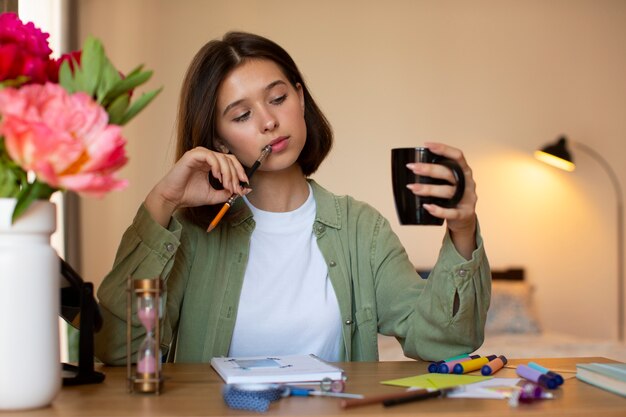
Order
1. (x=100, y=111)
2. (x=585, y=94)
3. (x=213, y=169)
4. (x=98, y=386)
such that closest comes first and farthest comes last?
1. (x=100, y=111)
2. (x=98, y=386)
3. (x=213, y=169)
4. (x=585, y=94)

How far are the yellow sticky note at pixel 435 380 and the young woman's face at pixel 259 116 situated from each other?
574 millimetres

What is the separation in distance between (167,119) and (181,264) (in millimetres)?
2883

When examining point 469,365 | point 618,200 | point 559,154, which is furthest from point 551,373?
point 618,200

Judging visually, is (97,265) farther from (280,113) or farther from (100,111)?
(100,111)

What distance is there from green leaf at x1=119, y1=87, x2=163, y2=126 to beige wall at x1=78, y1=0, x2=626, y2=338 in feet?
10.9

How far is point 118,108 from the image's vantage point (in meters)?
0.89

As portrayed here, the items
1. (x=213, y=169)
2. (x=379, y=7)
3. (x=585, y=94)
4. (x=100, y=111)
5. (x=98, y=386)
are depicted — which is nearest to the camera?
(x=100, y=111)

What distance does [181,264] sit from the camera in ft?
4.85

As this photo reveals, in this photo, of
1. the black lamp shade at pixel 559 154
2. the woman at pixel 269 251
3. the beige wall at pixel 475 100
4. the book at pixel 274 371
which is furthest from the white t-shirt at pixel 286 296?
the black lamp shade at pixel 559 154

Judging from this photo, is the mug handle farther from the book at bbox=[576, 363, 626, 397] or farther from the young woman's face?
the young woman's face

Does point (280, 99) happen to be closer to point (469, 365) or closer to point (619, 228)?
point (469, 365)

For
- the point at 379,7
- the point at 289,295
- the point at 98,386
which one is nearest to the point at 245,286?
the point at 289,295

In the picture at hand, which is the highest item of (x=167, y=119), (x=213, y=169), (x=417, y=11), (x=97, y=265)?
(x=417, y=11)

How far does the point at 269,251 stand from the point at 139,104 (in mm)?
746
